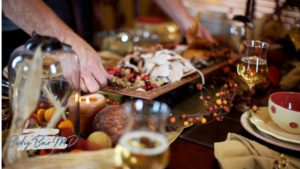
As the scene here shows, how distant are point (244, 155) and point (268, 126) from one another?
189mm

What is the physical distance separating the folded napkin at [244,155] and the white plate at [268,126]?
7 cm

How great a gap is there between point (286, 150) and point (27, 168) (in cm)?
70

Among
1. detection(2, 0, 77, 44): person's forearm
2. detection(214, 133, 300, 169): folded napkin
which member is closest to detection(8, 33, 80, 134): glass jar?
detection(2, 0, 77, 44): person's forearm

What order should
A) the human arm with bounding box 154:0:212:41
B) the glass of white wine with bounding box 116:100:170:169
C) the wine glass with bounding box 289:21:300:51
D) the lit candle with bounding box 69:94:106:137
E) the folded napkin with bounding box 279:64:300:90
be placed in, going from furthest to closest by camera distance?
the human arm with bounding box 154:0:212:41 → the wine glass with bounding box 289:21:300:51 → the folded napkin with bounding box 279:64:300:90 → the lit candle with bounding box 69:94:106:137 → the glass of white wine with bounding box 116:100:170:169

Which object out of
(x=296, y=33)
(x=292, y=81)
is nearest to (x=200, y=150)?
(x=292, y=81)

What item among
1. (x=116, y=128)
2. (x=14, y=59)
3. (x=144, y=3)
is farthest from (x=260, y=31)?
(x=144, y=3)

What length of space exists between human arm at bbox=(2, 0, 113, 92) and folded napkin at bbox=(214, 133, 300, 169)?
0.51 metres

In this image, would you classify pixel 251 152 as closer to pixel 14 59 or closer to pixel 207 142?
pixel 207 142

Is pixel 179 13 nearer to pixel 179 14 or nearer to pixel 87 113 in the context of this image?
pixel 179 14

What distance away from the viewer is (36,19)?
0.92 meters

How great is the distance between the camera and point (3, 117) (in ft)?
2.86

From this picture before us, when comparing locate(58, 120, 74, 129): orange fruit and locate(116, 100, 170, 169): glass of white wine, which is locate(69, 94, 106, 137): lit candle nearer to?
locate(58, 120, 74, 129): orange fruit

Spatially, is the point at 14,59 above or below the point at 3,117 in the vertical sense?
above

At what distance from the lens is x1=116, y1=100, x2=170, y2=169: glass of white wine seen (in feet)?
1.48
